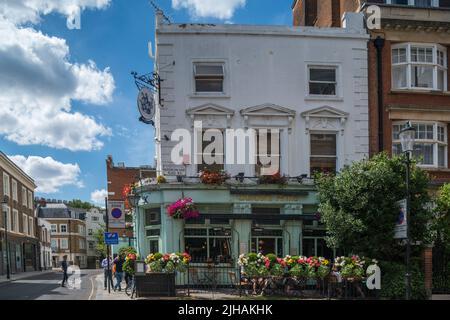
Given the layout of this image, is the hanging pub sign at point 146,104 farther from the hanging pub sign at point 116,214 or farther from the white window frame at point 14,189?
the white window frame at point 14,189

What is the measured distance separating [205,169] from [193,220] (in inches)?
84.9

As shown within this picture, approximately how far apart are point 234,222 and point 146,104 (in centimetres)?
609

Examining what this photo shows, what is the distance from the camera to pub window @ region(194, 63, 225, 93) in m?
19.7

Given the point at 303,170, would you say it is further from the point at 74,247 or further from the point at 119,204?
the point at 74,247

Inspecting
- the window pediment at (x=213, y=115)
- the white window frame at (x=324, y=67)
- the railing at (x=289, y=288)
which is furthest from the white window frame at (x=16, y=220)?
the white window frame at (x=324, y=67)

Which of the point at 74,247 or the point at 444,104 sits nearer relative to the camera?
the point at 444,104

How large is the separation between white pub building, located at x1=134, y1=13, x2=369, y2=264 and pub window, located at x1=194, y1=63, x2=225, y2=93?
0.04 metres

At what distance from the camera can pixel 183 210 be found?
1797 cm

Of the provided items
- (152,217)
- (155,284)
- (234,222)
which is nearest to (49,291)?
(152,217)

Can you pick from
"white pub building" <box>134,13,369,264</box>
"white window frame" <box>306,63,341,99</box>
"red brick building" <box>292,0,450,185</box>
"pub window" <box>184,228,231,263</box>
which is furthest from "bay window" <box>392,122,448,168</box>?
"pub window" <box>184,228,231,263</box>

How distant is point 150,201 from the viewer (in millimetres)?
19078

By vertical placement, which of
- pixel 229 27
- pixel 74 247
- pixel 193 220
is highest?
pixel 229 27
